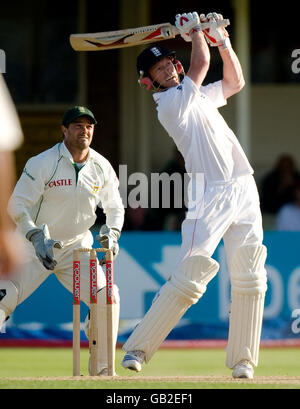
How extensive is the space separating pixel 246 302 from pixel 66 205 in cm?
117

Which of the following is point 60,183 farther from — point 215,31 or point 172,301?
point 215,31


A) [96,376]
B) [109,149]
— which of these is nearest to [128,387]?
[96,376]

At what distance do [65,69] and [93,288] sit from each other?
6.99 metres

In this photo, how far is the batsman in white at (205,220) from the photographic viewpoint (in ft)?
19.7

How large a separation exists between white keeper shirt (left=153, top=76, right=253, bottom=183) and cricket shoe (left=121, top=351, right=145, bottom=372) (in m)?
0.99

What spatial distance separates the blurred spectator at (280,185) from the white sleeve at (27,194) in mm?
4847

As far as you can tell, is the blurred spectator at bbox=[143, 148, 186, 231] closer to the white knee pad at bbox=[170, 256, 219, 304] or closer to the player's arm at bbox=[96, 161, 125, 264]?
the player's arm at bbox=[96, 161, 125, 264]

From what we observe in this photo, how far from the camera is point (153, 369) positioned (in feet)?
25.4

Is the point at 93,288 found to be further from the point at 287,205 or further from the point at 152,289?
the point at 287,205

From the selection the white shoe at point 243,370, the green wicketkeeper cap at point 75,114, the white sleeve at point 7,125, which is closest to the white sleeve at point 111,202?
the green wicketkeeper cap at point 75,114

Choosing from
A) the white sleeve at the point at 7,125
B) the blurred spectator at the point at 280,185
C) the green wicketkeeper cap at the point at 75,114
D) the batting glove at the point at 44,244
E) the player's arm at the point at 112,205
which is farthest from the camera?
the blurred spectator at the point at 280,185

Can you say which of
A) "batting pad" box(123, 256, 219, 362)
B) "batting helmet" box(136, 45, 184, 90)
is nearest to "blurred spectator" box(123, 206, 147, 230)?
"batting helmet" box(136, 45, 184, 90)

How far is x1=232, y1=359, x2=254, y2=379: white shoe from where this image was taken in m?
6.02

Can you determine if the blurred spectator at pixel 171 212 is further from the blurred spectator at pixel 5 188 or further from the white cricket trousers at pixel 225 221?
the blurred spectator at pixel 5 188
